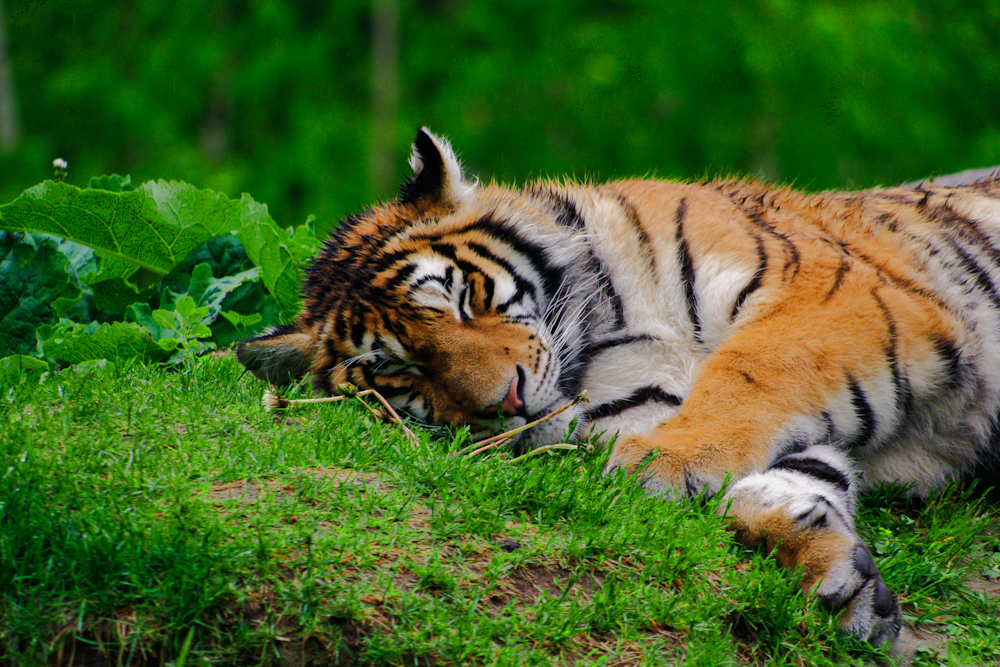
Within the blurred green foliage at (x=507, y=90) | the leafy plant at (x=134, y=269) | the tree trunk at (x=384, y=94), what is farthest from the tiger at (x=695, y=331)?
the tree trunk at (x=384, y=94)

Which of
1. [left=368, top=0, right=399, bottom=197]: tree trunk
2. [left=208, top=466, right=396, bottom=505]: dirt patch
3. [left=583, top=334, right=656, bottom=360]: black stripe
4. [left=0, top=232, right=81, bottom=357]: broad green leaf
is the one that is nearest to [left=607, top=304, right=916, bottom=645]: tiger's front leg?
[left=583, top=334, right=656, bottom=360]: black stripe

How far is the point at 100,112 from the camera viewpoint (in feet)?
35.6

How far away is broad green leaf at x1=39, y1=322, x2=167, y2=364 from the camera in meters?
3.36

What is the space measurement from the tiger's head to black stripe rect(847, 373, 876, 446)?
2.93 feet

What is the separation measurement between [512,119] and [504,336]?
25.2 feet

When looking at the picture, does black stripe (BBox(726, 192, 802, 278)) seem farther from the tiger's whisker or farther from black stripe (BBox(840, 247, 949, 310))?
the tiger's whisker

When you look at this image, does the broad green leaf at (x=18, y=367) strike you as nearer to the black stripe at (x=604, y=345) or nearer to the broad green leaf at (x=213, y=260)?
the broad green leaf at (x=213, y=260)

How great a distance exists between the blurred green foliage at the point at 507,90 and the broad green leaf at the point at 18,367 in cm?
590

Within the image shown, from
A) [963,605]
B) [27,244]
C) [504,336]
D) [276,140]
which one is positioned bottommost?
[963,605]

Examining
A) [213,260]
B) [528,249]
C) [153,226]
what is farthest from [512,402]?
[153,226]

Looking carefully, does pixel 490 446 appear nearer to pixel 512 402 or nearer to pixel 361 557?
pixel 512 402

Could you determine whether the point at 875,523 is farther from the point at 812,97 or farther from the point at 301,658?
the point at 812,97

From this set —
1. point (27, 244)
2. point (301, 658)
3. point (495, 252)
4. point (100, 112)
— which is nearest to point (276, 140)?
point (100, 112)

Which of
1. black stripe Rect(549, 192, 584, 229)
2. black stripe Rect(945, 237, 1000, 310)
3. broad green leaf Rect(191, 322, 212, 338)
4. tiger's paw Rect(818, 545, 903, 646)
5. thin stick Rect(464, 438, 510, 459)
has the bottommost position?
tiger's paw Rect(818, 545, 903, 646)
